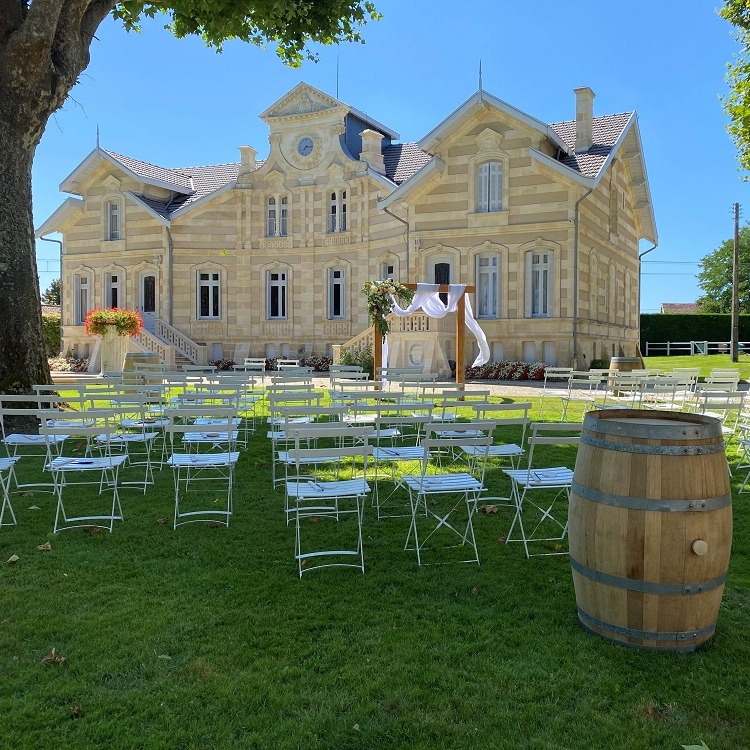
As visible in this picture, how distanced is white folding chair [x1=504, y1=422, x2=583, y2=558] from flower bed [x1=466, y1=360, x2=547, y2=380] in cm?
1325

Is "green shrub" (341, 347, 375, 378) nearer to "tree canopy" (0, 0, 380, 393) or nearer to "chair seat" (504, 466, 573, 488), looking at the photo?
"tree canopy" (0, 0, 380, 393)

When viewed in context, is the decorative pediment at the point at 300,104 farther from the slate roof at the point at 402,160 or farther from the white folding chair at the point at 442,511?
the white folding chair at the point at 442,511

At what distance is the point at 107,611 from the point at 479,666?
1.97 meters

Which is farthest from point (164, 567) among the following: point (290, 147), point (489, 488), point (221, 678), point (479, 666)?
point (290, 147)

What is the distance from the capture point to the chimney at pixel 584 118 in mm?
20625

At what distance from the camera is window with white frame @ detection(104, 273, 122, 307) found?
2683 cm

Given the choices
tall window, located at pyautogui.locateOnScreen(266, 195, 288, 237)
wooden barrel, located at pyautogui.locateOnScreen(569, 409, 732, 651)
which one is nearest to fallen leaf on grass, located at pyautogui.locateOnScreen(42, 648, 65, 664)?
wooden barrel, located at pyautogui.locateOnScreen(569, 409, 732, 651)

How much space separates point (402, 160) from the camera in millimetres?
24906

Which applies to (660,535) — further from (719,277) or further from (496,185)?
(719,277)

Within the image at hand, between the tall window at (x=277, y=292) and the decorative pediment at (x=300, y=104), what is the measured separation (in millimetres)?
5822

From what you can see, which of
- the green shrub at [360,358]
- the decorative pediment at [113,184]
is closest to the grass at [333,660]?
the green shrub at [360,358]

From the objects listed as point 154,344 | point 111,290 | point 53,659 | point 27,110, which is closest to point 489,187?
point 154,344

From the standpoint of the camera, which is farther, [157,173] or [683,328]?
[683,328]

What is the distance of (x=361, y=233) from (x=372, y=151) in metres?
2.96
